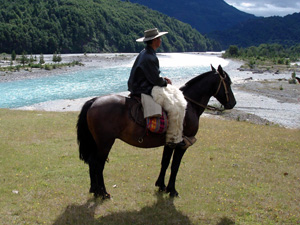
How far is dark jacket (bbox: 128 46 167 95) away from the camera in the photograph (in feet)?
20.3

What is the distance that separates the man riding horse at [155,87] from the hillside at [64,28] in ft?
280

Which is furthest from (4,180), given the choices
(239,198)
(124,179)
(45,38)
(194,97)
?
(45,38)

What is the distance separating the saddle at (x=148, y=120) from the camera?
6188 millimetres

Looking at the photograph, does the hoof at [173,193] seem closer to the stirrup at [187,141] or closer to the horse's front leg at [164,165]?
the horse's front leg at [164,165]

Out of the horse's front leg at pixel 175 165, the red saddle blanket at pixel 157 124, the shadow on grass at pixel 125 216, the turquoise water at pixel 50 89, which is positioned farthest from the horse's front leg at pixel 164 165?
the turquoise water at pixel 50 89

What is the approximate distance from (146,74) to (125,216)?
2891 millimetres

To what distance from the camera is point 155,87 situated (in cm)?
634

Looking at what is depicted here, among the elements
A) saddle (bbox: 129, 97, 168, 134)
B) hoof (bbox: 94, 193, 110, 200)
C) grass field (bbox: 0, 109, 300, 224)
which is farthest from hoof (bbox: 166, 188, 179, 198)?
saddle (bbox: 129, 97, 168, 134)

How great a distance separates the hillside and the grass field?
82185 millimetres

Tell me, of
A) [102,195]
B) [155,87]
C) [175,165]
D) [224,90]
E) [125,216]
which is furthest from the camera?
[224,90]

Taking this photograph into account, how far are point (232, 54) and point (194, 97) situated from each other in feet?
361

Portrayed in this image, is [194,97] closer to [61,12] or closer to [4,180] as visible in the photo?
[4,180]

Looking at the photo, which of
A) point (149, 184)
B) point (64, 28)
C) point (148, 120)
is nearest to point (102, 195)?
point (149, 184)

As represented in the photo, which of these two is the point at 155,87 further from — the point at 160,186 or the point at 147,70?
the point at 160,186
